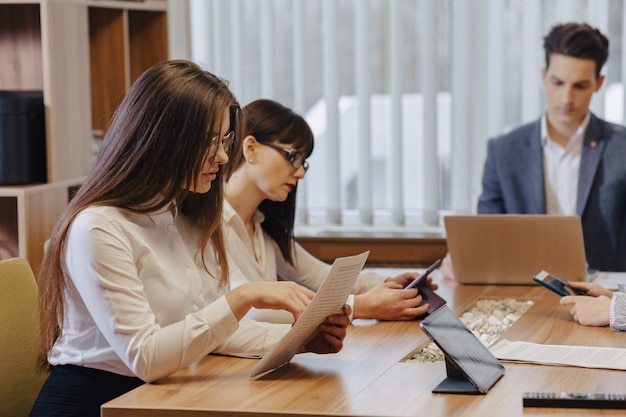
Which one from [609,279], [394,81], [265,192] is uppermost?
[394,81]

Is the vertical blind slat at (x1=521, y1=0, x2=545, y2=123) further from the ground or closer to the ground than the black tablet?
further from the ground

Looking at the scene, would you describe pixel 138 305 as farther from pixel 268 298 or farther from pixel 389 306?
pixel 389 306

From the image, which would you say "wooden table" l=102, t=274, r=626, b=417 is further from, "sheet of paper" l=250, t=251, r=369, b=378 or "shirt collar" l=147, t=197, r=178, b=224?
"shirt collar" l=147, t=197, r=178, b=224

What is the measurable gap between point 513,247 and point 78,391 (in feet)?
4.92

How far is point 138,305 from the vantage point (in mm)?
1778

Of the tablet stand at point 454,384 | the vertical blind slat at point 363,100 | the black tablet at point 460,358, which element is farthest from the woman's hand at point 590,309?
the vertical blind slat at point 363,100

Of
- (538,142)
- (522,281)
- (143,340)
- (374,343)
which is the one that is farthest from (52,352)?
(538,142)

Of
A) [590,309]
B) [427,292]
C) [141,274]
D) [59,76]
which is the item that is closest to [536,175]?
[427,292]

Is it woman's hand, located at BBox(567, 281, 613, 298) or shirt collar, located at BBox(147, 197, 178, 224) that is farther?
woman's hand, located at BBox(567, 281, 613, 298)

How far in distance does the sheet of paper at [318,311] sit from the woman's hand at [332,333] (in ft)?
0.08

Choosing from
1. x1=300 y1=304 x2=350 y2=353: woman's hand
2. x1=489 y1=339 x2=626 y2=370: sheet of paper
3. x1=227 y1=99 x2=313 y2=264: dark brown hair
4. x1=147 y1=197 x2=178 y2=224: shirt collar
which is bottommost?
x1=489 y1=339 x2=626 y2=370: sheet of paper

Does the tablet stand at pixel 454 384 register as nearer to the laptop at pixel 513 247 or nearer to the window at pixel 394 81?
the laptop at pixel 513 247

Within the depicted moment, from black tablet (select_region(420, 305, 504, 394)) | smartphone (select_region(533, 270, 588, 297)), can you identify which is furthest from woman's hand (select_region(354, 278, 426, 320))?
black tablet (select_region(420, 305, 504, 394))

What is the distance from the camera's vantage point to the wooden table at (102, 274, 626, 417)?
1.61 m
